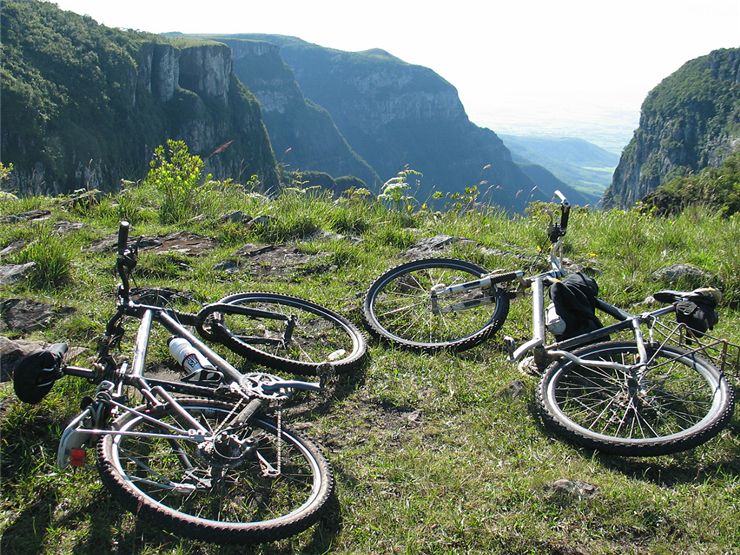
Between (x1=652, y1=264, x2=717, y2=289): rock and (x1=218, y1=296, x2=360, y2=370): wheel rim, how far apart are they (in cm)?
431

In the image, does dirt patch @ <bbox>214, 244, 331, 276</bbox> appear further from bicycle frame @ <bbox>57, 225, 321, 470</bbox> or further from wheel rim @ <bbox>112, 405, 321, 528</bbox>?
wheel rim @ <bbox>112, 405, 321, 528</bbox>

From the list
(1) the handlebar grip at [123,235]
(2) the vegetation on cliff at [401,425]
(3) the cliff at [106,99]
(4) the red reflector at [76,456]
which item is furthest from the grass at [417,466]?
(3) the cliff at [106,99]

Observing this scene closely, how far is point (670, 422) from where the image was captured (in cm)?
445

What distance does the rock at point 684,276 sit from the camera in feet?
24.2

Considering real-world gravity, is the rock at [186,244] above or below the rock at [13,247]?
→ above

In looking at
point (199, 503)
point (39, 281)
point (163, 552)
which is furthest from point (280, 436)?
point (39, 281)

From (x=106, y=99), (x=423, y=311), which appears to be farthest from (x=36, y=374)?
(x=106, y=99)

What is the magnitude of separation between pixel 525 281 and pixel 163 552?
3.93m

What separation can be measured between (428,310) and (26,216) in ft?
22.6

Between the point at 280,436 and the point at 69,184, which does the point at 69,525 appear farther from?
the point at 69,184

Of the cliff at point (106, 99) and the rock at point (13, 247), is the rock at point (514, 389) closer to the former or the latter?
the rock at point (13, 247)

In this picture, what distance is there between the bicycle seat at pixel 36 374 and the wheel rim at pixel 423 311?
3.11 m

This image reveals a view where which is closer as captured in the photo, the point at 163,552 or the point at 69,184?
the point at 163,552

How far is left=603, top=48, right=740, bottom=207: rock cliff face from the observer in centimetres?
13162
